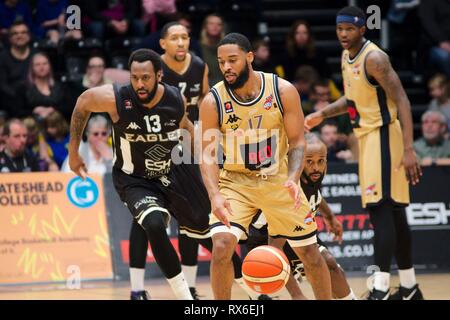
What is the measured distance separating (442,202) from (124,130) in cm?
428

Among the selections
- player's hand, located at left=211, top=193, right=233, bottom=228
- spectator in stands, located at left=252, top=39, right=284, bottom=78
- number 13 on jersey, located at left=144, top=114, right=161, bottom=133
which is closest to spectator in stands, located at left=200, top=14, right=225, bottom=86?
spectator in stands, located at left=252, top=39, right=284, bottom=78

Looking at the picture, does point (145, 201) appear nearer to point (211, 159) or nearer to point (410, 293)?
point (211, 159)

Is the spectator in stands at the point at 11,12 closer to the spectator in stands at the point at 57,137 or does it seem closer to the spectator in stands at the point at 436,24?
the spectator in stands at the point at 57,137

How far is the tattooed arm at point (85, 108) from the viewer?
829cm

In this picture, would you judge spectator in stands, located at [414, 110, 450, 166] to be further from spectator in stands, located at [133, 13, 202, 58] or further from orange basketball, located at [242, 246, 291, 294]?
orange basketball, located at [242, 246, 291, 294]

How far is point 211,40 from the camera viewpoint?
12.8 metres

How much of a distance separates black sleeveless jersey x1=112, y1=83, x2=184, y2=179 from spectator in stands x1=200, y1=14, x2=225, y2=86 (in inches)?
161

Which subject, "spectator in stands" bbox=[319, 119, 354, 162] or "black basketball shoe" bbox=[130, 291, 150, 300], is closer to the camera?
"black basketball shoe" bbox=[130, 291, 150, 300]

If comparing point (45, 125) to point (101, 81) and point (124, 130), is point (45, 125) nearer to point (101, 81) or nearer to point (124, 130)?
point (101, 81)

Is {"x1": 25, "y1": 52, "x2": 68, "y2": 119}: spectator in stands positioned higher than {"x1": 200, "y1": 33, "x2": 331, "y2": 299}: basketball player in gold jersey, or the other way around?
{"x1": 25, "y1": 52, "x2": 68, "y2": 119}: spectator in stands

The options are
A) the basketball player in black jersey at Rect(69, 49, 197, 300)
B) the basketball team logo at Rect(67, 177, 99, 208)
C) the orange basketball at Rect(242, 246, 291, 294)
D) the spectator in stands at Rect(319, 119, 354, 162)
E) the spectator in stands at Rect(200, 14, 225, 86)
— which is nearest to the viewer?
the orange basketball at Rect(242, 246, 291, 294)

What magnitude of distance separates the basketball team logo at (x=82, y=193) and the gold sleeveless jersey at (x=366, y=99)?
10.5 feet

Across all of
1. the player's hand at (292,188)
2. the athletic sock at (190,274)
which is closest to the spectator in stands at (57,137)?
the athletic sock at (190,274)

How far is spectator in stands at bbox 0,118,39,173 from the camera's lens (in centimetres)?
1109
